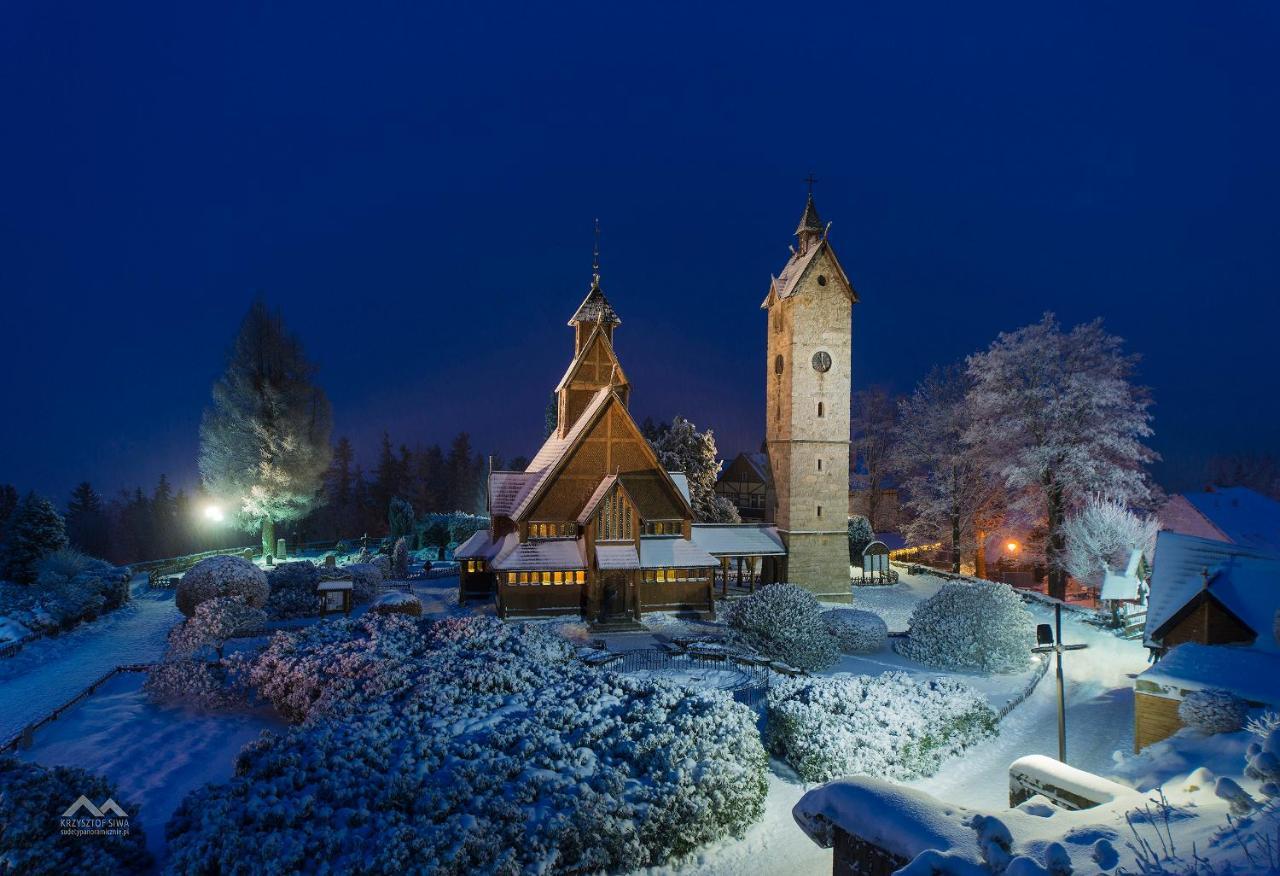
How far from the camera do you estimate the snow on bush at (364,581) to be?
25781 mm

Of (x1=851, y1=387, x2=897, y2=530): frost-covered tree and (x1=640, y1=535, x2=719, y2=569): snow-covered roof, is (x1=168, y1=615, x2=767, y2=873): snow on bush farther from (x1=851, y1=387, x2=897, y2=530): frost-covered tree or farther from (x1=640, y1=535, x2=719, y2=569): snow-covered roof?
(x1=851, y1=387, x2=897, y2=530): frost-covered tree

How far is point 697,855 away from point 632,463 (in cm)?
1638

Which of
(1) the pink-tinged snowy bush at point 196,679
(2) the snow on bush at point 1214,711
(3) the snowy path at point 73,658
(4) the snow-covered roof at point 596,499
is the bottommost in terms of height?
(3) the snowy path at point 73,658

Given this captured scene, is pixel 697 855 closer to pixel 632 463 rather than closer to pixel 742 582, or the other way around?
pixel 632 463

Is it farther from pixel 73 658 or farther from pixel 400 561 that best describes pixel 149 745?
pixel 400 561

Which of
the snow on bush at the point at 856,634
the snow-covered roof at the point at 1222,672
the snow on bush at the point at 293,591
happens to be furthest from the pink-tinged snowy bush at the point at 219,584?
the snow-covered roof at the point at 1222,672

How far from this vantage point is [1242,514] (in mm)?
28109

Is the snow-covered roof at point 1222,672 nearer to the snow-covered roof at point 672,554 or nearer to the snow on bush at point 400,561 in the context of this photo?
the snow-covered roof at point 672,554

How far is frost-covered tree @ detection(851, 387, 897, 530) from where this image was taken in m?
39.6

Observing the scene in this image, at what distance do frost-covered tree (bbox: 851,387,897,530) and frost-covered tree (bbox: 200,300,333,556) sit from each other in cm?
3213

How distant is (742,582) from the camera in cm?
3028

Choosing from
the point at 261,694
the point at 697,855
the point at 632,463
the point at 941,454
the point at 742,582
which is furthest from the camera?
the point at 941,454

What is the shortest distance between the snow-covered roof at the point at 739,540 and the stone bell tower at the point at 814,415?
20.4 inches

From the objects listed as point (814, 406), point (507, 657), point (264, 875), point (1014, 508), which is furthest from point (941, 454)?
point (264, 875)
